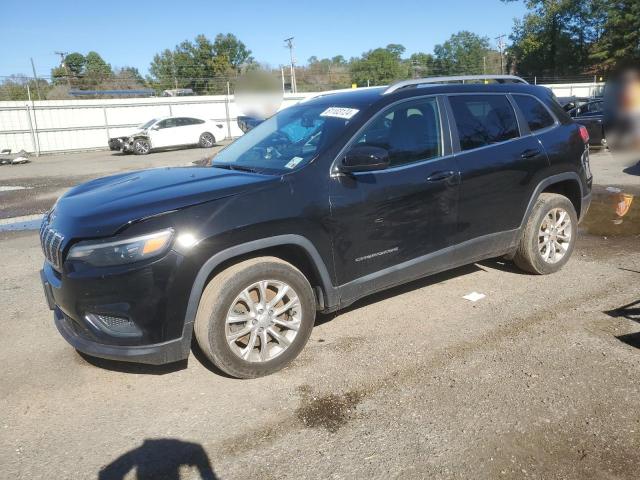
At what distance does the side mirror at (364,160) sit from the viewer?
345cm

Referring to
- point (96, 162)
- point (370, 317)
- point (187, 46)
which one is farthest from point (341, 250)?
point (187, 46)

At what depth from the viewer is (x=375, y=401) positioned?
120 inches

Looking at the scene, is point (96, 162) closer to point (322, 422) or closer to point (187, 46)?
point (322, 422)

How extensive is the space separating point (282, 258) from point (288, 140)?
103 cm

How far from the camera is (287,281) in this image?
333cm

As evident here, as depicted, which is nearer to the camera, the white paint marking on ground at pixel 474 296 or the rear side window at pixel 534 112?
the white paint marking on ground at pixel 474 296

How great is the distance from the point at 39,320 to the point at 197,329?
6.98ft

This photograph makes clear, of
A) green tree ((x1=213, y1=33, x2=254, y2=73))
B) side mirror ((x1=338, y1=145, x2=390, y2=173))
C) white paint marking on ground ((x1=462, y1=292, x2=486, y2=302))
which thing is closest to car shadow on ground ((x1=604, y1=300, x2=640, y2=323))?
white paint marking on ground ((x1=462, y1=292, x2=486, y2=302))

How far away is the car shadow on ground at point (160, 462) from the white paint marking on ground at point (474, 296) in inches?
110

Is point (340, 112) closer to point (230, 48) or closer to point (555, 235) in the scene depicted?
point (555, 235)

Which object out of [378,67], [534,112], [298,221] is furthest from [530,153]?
[378,67]

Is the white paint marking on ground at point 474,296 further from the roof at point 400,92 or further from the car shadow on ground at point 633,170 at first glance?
the car shadow on ground at point 633,170

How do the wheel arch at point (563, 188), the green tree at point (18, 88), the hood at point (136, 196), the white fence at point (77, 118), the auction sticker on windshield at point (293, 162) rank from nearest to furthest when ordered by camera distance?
1. the hood at point (136, 196)
2. the auction sticker on windshield at point (293, 162)
3. the wheel arch at point (563, 188)
4. the white fence at point (77, 118)
5. the green tree at point (18, 88)

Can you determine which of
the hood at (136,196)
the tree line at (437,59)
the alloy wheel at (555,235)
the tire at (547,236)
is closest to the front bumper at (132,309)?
the hood at (136,196)
